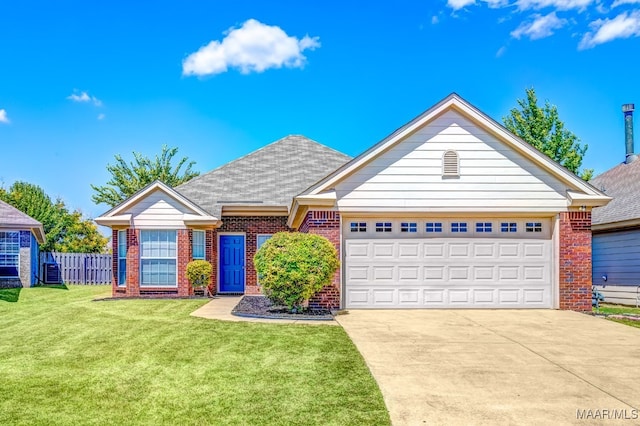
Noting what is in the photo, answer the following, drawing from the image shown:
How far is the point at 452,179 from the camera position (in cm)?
1358

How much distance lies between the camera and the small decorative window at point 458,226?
539 inches

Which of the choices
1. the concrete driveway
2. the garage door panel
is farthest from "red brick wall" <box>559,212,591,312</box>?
the concrete driveway

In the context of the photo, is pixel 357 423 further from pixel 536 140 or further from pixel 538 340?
pixel 536 140

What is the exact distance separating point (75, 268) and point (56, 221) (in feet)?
Result: 47.9

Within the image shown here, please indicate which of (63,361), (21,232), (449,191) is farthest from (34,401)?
(21,232)

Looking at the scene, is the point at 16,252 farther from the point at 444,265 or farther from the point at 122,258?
the point at 444,265

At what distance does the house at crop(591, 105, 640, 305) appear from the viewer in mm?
17188

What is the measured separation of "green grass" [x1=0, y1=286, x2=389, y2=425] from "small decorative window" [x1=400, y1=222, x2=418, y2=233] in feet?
14.4

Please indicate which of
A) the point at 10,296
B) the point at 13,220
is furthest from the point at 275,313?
the point at 13,220

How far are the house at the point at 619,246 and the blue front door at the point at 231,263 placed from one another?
13.2 m

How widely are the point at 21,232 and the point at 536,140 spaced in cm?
2608

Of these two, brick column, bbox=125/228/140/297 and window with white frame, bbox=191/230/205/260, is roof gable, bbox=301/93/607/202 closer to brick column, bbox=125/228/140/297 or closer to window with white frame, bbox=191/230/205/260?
window with white frame, bbox=191/230/205/260

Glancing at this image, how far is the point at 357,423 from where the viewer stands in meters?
5.25

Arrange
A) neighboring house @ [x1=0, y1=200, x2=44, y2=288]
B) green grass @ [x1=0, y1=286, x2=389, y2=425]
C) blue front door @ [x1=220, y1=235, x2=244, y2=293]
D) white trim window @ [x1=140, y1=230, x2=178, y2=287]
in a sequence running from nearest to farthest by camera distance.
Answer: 1. green grass @ [x1=0, y1=286, x2=389, y2=425]
2. white trim window @ [x1=140, y1=230, x2=178, y2=287]
3. blue front door @ [x1=220, y1=235, x2=244, y2=293]
4. neighboring house @ [x1=0, y1=200, x2=44, y2=288]
